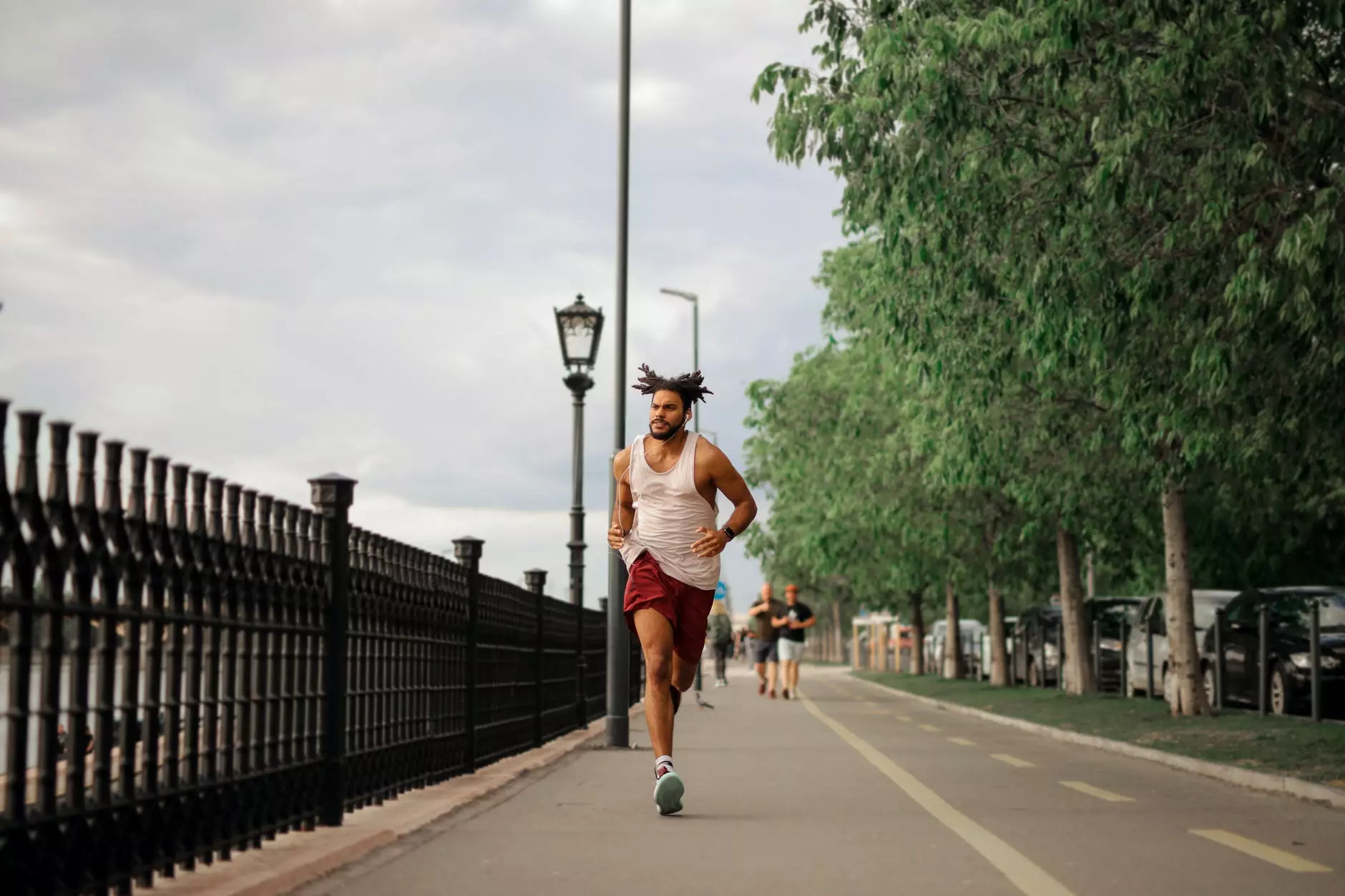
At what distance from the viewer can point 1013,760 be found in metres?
16.1

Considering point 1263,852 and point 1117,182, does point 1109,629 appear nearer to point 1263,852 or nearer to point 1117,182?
point 1117,182

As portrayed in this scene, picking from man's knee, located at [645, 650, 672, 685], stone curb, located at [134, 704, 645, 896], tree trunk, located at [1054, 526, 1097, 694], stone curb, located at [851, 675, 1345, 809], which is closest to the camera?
stone curb, located at [134, 704, 645, 896]

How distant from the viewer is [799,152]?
14023 millimetres

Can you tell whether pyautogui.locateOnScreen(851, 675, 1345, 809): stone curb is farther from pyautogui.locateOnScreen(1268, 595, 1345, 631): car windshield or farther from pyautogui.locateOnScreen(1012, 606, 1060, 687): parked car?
pyautogui.locateOnScreen(1012, 606, 1060, 687): parked car

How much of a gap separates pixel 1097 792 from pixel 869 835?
3723 millimetres

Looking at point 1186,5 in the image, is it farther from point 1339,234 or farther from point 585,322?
point 585,322

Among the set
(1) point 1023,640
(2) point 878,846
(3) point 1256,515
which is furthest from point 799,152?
(1) point 1023,640

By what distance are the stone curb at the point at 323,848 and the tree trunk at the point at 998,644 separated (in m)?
27.6

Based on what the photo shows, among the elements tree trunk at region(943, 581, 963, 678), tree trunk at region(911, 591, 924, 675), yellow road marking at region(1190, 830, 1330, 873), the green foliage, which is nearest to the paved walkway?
yellow road marking at region(1190, 830, 1330, 873)

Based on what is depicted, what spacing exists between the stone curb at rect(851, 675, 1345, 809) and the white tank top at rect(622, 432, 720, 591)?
4.39 meters

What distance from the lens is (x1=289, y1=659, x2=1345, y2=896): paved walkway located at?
7332 mm

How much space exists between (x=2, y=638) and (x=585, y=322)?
52.9ft

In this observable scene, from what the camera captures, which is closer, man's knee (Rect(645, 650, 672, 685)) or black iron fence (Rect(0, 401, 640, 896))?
black iron fence (Rect(0, 401, 640, 896))

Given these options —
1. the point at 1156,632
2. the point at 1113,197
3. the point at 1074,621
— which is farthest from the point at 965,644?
the point at 1113,197
